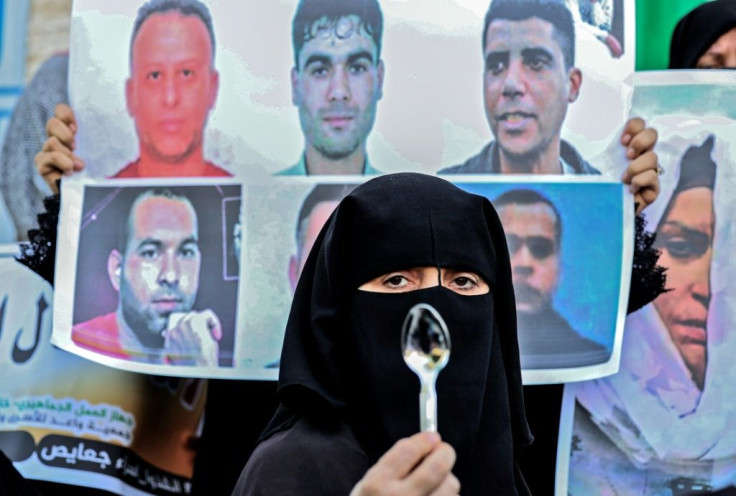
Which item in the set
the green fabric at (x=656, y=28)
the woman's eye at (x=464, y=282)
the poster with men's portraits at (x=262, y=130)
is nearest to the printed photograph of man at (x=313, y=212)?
the poster with men's portraits at (x=262, y=130)

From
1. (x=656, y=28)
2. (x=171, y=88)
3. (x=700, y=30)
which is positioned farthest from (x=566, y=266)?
(x=656, y=28)

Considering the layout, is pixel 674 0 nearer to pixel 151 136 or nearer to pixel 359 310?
pixel 151 136

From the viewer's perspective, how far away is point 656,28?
394 centimetres

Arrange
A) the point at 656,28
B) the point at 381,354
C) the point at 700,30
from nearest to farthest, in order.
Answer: the point at 381,354
the point at 700,30
the point at 656,28

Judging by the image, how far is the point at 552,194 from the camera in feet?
8.64

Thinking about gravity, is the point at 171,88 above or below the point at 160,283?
above

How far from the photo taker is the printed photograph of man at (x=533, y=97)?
2641 mm

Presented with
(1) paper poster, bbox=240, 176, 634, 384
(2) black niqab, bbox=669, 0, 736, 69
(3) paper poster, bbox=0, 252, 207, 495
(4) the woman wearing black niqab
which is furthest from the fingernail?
(2) black niqab, bbox=669, 0, 736, 69

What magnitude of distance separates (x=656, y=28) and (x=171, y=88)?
1.95m

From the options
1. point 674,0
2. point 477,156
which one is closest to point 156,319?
point 477,156

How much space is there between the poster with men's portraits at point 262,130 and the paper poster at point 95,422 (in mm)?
298

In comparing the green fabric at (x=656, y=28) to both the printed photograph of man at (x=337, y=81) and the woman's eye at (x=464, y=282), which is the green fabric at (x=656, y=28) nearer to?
the printed photograph of man at (x=337, y=81)

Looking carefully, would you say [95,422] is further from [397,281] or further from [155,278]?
[397,281]

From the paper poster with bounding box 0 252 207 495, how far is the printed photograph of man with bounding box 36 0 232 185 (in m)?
0.59
